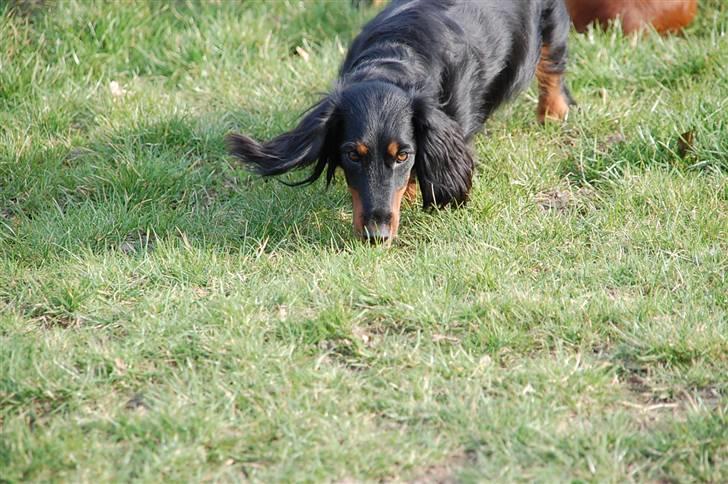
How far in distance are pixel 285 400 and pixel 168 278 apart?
0.96 m

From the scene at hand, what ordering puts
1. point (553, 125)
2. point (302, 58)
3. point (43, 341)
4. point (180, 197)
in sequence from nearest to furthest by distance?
point (43, 341)
point (180, 197)
point (553, 125)
point (302, 58)

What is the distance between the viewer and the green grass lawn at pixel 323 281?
2.64m

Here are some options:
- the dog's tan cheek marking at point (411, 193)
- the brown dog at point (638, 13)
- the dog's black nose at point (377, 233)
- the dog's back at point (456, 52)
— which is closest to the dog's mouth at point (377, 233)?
the dog's black nose at point (377, 233)

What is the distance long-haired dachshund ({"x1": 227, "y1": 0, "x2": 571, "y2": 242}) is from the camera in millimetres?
3672

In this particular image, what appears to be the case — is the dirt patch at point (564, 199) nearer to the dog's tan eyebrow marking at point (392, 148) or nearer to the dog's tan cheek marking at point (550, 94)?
the dog's tan cheek marking at point (550, 94)

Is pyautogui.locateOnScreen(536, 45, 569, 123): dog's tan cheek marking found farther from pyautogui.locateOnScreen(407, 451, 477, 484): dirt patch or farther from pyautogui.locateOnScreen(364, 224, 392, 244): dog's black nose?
pyautogui.locateOnScreen(407, 451, 477, 484): dirt patch

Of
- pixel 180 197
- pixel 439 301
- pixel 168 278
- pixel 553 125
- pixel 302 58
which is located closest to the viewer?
pixel 439 301

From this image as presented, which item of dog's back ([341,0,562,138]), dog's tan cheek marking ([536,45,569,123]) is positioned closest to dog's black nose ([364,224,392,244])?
dog's back ([341,0,562,138])

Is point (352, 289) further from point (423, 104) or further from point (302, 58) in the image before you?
point (302, 58)

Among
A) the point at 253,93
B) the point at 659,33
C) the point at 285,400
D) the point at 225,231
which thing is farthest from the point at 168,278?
the point at 659,33

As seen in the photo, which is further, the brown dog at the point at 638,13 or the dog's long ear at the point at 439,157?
the brown dog at the point at 638,13

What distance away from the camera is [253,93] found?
496cm

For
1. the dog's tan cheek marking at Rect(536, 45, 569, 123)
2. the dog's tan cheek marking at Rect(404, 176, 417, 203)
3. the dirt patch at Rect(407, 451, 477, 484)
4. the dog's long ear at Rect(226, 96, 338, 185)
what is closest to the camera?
the dirt patch at Rect(407, 451, 477, 484)

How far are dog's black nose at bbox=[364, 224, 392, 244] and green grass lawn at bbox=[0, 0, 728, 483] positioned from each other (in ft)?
0.16
